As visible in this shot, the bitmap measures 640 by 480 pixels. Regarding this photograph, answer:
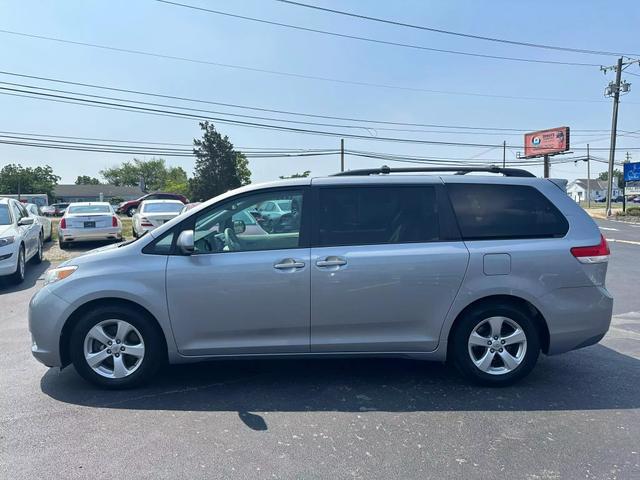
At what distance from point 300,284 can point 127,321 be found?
4.80ft

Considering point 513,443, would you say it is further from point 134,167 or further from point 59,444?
point 134,167

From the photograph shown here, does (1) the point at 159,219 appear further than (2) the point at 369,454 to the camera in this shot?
Yes

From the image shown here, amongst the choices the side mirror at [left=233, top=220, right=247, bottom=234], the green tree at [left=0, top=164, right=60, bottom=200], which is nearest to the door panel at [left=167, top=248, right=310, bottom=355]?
the side mirror at [left=233, top=220, right=247, bottom=234]

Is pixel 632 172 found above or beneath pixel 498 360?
above

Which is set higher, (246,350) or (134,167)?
(134,167)

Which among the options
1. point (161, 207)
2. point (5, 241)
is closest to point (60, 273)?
point (5, 241)

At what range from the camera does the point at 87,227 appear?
12.8 meters

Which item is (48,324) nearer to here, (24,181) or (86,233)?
(86,233)

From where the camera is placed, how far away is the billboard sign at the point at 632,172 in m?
33.5

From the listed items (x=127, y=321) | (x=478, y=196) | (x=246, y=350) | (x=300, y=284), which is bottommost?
(x=246, y=350)

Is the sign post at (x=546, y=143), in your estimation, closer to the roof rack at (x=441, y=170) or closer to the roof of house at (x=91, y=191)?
the roof rack at (x=441, y=170)

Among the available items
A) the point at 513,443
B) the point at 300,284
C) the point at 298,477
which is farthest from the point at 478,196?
the point at 298,477

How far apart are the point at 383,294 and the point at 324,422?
1105 mm

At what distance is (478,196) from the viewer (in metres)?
4.21
